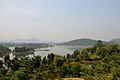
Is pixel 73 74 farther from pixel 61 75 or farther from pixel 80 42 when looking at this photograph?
pixel 80 42

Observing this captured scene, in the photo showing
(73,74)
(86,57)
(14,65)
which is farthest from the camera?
(86,57)

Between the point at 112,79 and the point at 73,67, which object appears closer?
the point at 112,79

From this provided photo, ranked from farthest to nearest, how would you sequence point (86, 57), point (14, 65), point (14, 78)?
1. point (86, 57)
2. point (14, 65)
3. point (14, 78)

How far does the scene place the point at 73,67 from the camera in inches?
802

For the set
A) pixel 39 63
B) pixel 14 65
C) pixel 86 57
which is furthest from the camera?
pixel 86 57

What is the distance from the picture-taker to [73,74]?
1988cm

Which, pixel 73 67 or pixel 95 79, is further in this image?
pixel 73 67

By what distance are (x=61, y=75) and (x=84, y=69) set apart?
2.50 meters

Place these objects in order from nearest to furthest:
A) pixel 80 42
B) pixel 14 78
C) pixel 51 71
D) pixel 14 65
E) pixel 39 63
A: 1. pixel 14 78
2. pixel 51 71
3. pixel 14 65
4. pixel 39 63
5. pixel 80 42

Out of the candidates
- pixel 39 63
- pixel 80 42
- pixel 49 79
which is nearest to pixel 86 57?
pixel 39 63

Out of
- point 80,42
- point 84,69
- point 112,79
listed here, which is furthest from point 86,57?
point 80,42

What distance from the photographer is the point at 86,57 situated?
36.6m

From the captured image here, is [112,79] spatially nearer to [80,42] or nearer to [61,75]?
[61,75]

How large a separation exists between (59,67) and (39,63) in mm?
3695
